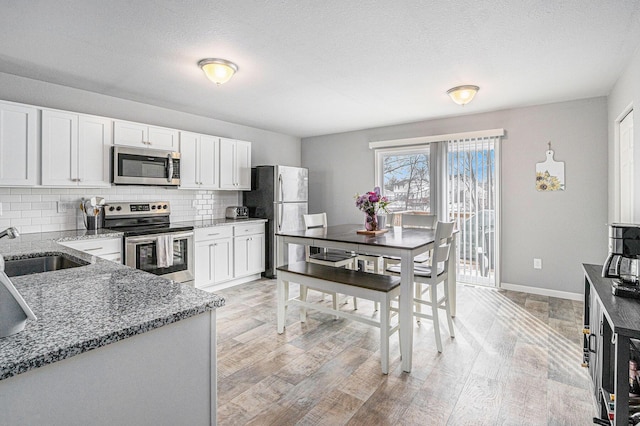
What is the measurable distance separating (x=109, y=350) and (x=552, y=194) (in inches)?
184

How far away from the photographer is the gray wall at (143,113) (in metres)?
3.23

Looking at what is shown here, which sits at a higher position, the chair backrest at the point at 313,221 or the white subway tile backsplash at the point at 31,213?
the white subway tile backsplash at the point at 31,213

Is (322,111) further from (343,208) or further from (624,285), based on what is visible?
(624,285)

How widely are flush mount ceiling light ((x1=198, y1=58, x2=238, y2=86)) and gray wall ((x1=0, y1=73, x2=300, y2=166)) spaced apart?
116cm

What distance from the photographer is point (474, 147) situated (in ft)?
A: 14.8

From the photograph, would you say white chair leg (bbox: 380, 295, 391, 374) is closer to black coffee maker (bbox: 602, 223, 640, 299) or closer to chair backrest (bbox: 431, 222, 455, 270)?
chair backrest (bbox: 431, 222, 455, 270)

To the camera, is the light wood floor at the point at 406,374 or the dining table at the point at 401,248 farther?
the dining table at the point at 401,248

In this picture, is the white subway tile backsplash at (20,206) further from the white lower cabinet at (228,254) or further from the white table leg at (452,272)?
the white table leg at (452,272)

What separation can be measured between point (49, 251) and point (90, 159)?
1.64 meters

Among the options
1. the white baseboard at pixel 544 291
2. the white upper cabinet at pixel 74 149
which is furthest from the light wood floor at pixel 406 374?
the white upper cabinet at pixel 74 149

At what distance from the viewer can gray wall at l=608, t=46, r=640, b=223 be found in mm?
2514

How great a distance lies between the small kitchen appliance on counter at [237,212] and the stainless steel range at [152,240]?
0.95 metres

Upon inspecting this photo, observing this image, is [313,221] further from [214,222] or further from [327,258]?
[214,222]

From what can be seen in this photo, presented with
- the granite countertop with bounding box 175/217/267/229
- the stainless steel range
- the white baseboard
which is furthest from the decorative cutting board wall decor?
the stainless steel range
